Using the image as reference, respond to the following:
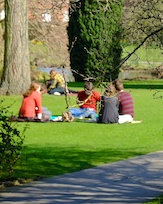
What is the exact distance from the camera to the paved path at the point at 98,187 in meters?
11.1

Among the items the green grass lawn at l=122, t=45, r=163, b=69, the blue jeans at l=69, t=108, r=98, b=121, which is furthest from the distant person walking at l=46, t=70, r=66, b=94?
the green grass lawn at l=122, t=45, r=163, b=69

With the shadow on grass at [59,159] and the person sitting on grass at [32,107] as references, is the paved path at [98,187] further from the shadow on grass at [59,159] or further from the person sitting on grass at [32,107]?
the person sitting on grass at [32,107]

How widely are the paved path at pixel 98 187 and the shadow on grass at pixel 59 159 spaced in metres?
0.46

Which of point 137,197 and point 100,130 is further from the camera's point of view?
point 100,130

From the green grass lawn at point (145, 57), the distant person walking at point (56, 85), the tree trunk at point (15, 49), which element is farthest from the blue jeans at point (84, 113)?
the green grass lawn at point (145, 57)

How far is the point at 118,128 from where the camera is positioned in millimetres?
20688

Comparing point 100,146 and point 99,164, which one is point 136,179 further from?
point 100,146

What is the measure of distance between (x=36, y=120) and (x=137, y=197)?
1106cm

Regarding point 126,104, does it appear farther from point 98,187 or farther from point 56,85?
point 56,85

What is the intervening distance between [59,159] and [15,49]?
1644 centimetres

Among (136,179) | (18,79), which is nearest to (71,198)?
(136,179)

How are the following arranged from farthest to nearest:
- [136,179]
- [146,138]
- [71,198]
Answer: [146,138] → [136,179] → [71,198]

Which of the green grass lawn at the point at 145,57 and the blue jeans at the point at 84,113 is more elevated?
the green grass lawn at the point at 145,57

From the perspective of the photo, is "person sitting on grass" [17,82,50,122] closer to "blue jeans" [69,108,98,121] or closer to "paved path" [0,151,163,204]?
"blue jeans" [69,108,98,121]
